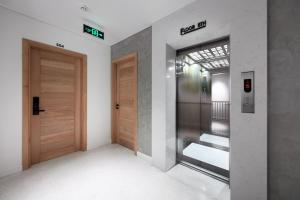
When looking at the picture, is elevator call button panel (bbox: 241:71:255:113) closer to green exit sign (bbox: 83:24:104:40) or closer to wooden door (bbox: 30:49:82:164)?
green exit sign (bbox: 83:24:104:40)

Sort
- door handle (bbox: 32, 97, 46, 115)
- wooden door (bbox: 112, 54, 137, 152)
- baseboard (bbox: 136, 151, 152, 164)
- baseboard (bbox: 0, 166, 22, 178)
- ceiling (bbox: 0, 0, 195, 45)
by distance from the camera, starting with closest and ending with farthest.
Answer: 1. ceiling (bbox: 0, 0, 195, 45)
2. baseboard (bbox: 0, 166, 22, 178)
3. door handle (bbox: 32, 97, 46, 115)
4. baseboard (bbox: 136, 151, 152, 164)
5. wooden door (bbox: 112, 54, 137, 152)

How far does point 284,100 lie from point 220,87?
91 cm

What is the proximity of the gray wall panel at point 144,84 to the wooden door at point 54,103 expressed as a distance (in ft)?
5.16

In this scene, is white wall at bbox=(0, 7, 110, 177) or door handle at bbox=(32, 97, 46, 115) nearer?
white wall at bbox=(0, 7, 110, 177)

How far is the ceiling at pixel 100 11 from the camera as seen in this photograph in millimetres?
2191

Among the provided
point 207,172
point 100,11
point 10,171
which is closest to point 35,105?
point 10,171

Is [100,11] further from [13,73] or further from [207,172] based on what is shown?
[207,172]

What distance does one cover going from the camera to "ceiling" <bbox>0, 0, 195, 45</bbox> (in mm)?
2191

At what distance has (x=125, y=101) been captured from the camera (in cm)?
367

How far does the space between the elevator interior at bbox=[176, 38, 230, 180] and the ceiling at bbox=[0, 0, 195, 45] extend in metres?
0.87

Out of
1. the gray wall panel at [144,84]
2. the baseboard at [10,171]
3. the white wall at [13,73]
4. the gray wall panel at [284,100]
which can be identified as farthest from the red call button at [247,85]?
the baseboard at [10,171]

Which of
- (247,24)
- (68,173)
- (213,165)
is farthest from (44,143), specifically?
(247,24)

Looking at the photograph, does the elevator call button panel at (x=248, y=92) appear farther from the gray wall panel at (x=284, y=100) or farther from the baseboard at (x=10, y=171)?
the baseboard at (x=10, y=171)

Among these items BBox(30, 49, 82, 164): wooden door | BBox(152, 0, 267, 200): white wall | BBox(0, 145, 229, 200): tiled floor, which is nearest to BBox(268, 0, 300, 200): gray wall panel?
BBox(152, 0, 267, 200): white wall
